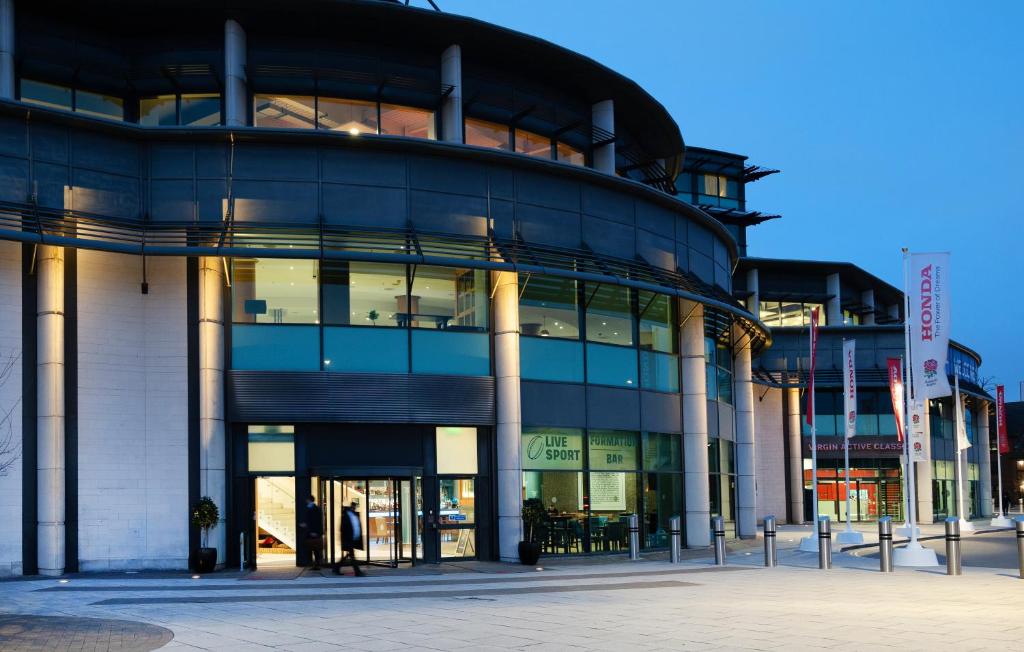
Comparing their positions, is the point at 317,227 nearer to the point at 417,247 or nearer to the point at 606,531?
the point at 417,247

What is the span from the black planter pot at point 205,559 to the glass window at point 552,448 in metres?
7.92

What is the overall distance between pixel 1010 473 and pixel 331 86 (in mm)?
90425

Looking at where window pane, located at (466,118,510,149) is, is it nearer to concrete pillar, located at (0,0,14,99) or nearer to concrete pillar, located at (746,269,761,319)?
concrete pillar, located at (0,0,14,99)

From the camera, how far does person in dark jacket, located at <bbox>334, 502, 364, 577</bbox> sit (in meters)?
24.6

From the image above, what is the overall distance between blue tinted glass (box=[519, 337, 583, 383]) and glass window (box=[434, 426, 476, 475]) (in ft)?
7.00

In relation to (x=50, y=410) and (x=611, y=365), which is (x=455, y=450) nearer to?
(x=611, y=365)

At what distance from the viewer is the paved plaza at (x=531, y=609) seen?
14.1 meters

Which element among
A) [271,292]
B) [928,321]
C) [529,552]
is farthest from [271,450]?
[928,321]

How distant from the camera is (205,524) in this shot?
24.8 metres

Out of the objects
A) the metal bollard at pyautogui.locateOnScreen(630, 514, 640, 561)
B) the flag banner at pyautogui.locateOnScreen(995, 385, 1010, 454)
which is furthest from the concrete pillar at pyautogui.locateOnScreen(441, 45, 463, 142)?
the flag banner at pyautogui.locateOnScreen(995, 385, 1010, 454)

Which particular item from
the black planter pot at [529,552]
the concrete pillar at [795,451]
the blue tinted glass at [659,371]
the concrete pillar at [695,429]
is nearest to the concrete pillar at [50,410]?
the black planter pot at [529,552]

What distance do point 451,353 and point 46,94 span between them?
11.7 metres

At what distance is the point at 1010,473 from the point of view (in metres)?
102

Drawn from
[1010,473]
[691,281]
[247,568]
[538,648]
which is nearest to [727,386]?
[691,281]
